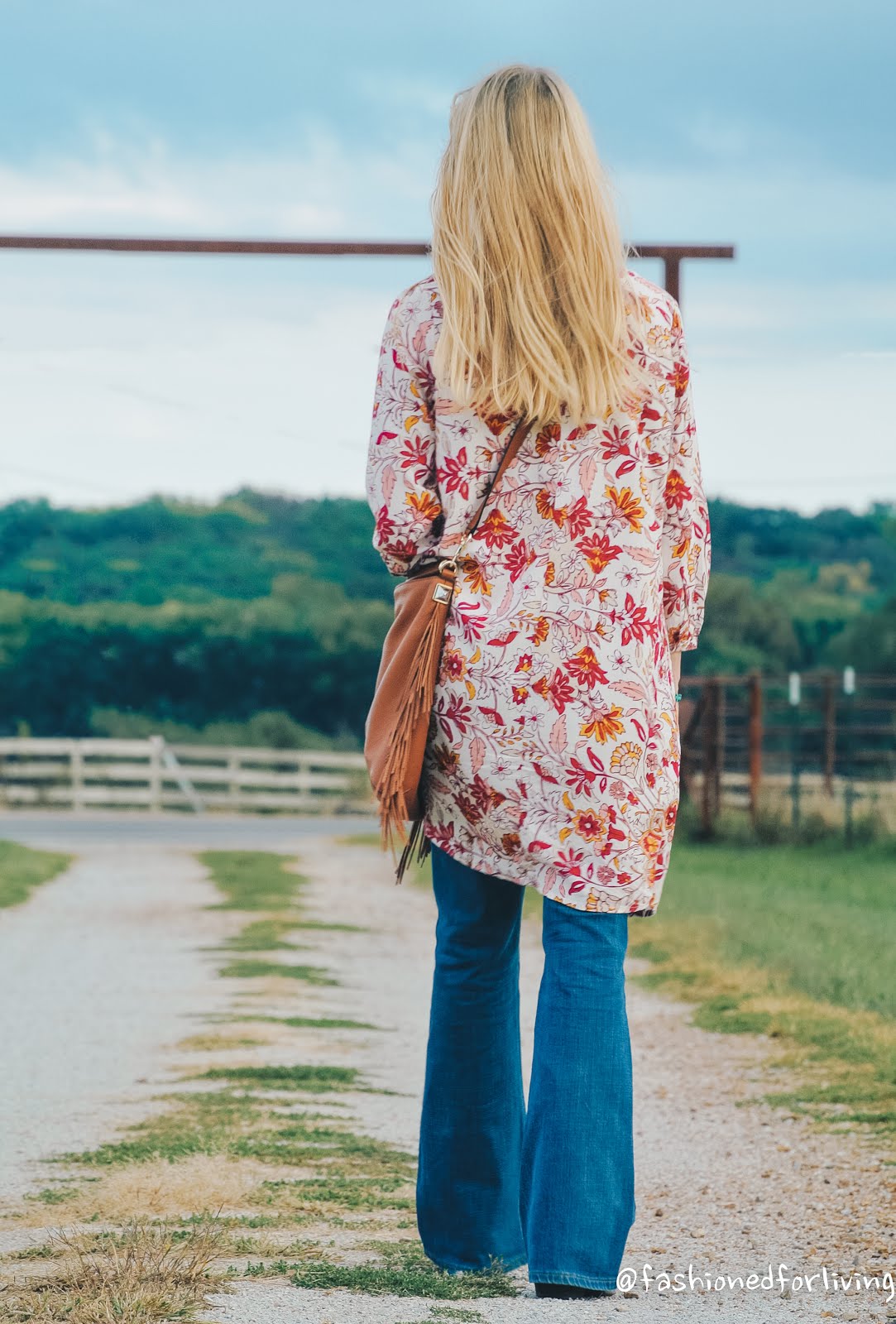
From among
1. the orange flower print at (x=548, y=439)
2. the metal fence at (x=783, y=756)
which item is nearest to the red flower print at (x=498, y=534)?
the orange flower print at (x=548, y=439)

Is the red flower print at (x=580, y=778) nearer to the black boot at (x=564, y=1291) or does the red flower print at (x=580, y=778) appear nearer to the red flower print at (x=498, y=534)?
the red flower print at (x=498, y=534)

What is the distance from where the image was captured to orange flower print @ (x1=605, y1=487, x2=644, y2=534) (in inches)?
90.4

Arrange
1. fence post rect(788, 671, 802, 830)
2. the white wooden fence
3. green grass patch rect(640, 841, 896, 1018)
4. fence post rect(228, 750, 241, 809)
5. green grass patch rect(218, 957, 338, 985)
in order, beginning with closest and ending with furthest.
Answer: green grass patch rect(640, 841, 896, 1018), green grass patch rect(218, 957, 338, 985), fence post rect(788, 671, 802, 830), the white wooden fence, fence post rect(228, 750, 241, 809)

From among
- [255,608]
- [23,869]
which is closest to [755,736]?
[23,869]

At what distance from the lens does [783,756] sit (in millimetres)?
15430

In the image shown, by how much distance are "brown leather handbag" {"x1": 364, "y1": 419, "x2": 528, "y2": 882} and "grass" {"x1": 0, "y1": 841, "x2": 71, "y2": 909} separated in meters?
8.45

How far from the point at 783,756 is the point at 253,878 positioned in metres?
5.47

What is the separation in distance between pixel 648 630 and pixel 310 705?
26891mm

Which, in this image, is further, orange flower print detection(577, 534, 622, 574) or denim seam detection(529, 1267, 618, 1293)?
orange flower print detection(577, 534, 622, 574)

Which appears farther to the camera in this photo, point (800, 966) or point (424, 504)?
point (800, 966)

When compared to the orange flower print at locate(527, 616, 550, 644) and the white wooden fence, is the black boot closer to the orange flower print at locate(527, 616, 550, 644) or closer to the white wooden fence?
the orange flower print at locate(527, 616, 550, 644)

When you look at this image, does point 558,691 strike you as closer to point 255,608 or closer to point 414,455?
point 414,455

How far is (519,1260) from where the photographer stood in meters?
2.42

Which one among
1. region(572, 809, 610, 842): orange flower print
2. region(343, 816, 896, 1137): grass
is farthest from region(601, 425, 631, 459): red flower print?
region(343, 816, 896, 1137): grass
